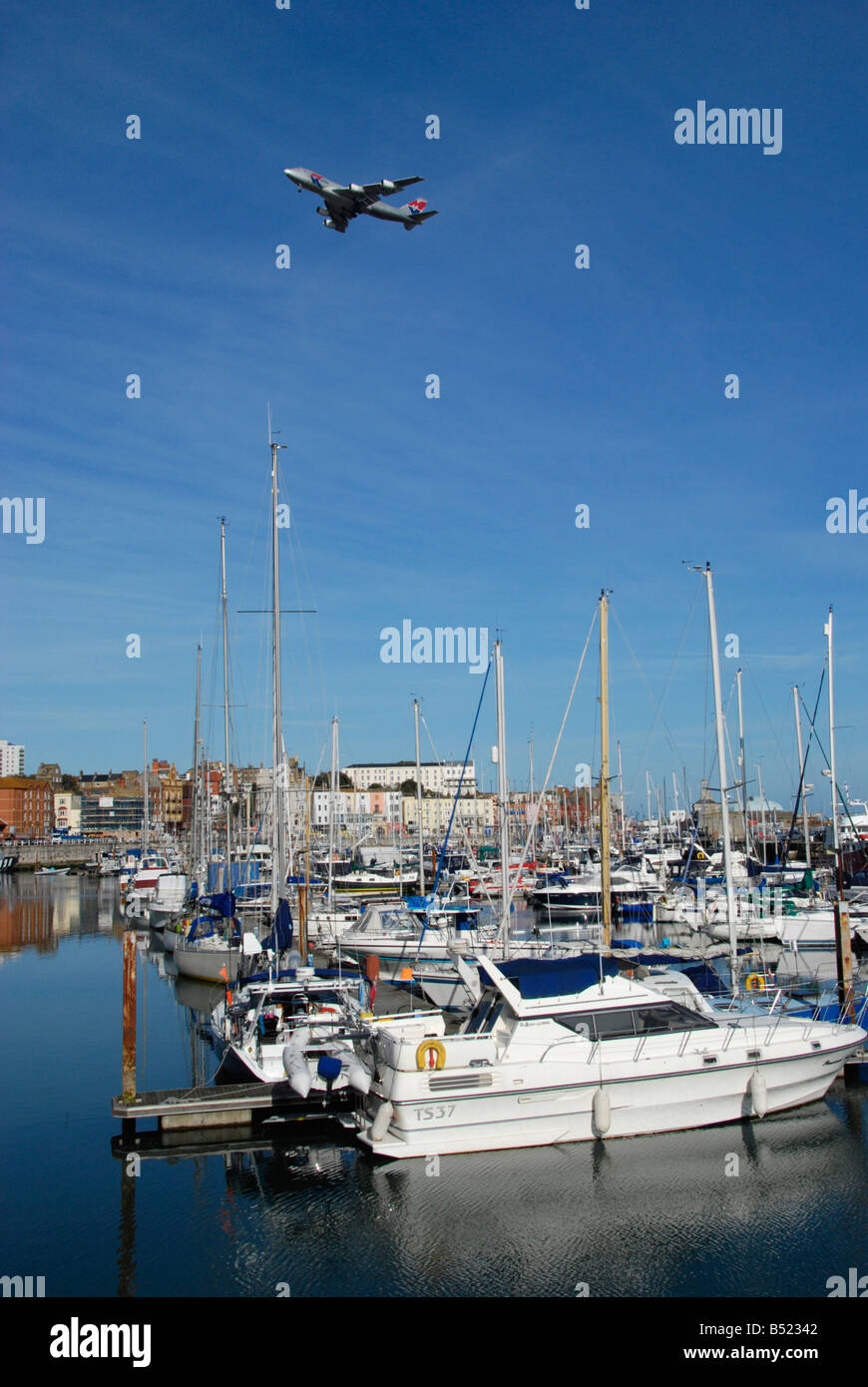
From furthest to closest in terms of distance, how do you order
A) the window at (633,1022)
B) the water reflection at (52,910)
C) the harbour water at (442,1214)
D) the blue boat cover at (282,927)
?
1. the water reflection at (52,910)
2. the blue boat cover at (282,927)
3. the window at (633,1022)
4. the harbour water at (442,1214)

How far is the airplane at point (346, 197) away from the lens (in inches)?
1430

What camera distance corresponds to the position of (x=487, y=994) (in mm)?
19938

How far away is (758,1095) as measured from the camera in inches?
750

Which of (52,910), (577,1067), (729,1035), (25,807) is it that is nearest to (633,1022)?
(577,1067)

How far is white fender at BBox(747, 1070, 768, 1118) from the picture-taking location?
1906 cm

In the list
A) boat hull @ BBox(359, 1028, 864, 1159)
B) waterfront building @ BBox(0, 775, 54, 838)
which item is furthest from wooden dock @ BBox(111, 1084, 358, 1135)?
waterfront building @ BBox(0, 775, 54, 838)

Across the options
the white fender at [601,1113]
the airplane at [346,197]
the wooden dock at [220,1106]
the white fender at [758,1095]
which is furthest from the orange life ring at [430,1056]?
the airplane at [346,197]

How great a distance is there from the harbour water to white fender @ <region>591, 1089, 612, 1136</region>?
1.23ft

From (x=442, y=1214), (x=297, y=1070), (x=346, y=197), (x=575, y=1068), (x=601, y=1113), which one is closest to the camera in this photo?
(x=442, y=1214)

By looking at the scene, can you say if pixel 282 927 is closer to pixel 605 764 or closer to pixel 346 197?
pixel 605 764

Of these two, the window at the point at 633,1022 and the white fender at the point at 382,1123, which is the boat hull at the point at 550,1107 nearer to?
the white fender at the point at 382,1123

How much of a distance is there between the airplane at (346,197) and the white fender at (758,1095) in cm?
3198

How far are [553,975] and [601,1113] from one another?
2.73m
